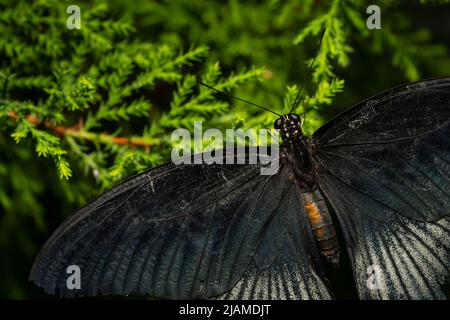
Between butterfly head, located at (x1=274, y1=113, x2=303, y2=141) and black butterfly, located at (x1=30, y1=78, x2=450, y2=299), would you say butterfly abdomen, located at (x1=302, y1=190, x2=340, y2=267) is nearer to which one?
black butterfly, located at (x1=30, y1=78, x2=450, y2=299)

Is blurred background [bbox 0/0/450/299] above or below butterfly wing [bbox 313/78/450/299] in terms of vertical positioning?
above

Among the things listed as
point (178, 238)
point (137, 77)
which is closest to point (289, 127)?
point (178, 238)

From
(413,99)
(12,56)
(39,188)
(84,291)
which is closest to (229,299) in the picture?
(84,291)

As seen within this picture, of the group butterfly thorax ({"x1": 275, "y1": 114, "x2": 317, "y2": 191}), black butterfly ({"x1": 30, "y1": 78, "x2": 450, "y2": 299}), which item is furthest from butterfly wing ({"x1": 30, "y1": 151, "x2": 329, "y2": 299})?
butterfly thorax ({"x1": 275, "y1": 114, "x2": 317, "y2": 191})

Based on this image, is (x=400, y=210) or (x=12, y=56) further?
(x=12, y=56)

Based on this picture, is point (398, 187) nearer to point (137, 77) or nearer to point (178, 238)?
point (178, 238)

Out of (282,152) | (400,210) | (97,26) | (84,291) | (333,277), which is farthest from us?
(333,277)
